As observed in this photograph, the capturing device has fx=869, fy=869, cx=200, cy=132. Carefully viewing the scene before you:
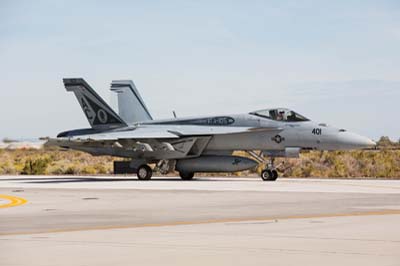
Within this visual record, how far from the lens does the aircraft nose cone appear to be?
33.2 meters

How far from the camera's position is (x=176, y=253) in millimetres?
10875

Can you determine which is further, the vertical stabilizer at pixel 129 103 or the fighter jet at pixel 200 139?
the vertical stabilizer at pixel 129 103

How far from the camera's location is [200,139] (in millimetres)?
35781

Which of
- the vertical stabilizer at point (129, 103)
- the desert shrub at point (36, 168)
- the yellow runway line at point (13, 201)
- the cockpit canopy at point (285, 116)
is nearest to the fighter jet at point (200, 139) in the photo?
the cockpit canopy at point (285, 116)

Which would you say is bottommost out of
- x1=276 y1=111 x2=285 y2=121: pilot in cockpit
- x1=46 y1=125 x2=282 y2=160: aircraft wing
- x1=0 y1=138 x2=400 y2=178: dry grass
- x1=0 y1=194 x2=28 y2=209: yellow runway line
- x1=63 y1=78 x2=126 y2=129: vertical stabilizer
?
x1=0 y1=194 x2=28 y2=209: yellow runway line

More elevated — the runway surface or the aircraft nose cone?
the aircraft nose cone

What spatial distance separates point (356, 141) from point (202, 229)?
2031 cm

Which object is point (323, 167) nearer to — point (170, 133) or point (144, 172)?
point (170, 133)

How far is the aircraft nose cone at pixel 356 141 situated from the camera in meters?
33.2

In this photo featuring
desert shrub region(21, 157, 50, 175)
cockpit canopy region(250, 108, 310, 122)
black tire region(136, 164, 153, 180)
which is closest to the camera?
cockpit canopy region(250, 108, 310, 122)

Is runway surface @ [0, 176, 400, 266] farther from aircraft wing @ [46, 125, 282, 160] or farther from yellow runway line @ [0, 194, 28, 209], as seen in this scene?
aircraft wing @ [46, 125, 282, 160]

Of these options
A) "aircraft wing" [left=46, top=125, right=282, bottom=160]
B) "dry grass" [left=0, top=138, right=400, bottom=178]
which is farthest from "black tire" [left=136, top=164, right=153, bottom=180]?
"dry grass" [left=0, top=138, right=400, bottom=178]

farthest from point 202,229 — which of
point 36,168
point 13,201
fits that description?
point 36,168

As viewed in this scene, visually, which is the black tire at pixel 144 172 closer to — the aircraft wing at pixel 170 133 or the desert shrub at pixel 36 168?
the aircraft wing at pixel 170 133
